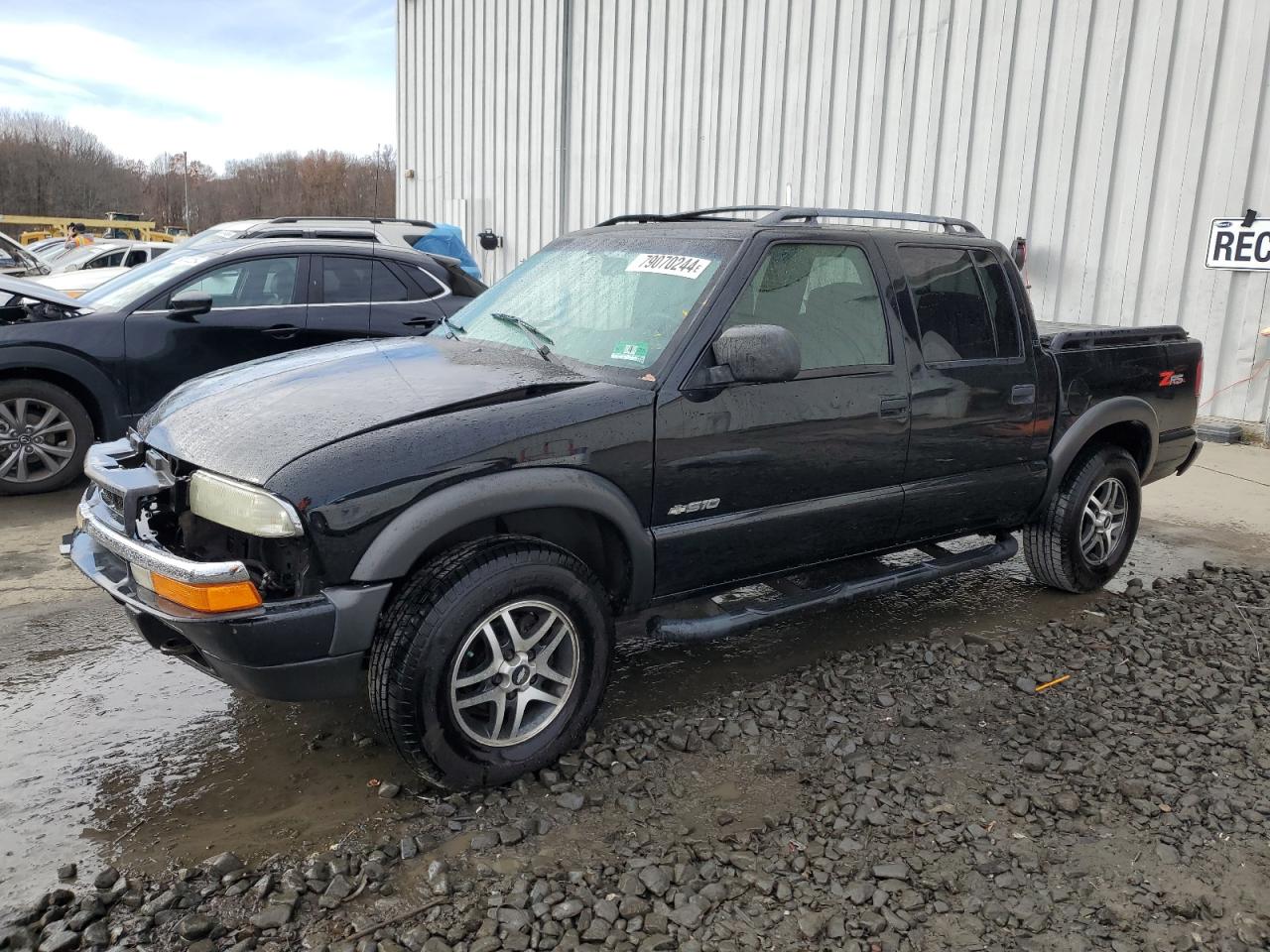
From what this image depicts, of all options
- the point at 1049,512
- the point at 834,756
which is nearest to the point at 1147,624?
the point at 1049,512

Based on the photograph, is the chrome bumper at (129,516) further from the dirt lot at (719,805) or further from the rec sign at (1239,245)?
the rec sign at (1239,245)

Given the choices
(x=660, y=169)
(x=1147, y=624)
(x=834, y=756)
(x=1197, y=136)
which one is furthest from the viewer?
(x=660, y=169)

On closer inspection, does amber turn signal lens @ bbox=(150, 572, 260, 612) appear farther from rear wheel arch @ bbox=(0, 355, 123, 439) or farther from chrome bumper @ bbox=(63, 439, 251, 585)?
rear wheel arch @ bbox=(0, 355, 123, 439)

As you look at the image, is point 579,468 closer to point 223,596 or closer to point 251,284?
point 223,596

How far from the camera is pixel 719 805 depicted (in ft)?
9.86

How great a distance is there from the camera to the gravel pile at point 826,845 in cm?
243

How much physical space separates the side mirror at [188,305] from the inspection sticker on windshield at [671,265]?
12.6 ft

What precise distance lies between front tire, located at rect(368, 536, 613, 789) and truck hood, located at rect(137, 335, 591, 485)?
49 centimetres

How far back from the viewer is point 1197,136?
8781 mm

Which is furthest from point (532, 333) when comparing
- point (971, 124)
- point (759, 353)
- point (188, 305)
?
point (971, 124)

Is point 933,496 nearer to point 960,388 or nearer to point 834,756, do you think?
point 960,388

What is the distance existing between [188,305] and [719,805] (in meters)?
5.10

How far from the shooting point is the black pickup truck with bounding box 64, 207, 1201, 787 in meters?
2.78

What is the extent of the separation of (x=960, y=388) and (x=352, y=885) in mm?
3020
